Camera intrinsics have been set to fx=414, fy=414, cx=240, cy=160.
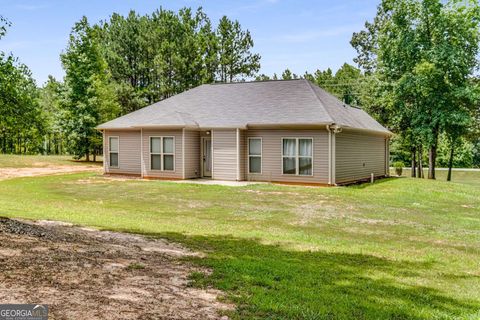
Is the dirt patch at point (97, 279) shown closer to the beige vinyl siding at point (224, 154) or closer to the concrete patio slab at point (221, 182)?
the concrete patio slab at point (221, 182)

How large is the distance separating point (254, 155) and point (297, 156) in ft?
7.62

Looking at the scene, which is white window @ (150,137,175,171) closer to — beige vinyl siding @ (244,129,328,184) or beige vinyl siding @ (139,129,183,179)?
beige vinyl siding @ (139,129,183,179)

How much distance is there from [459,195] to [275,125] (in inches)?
348

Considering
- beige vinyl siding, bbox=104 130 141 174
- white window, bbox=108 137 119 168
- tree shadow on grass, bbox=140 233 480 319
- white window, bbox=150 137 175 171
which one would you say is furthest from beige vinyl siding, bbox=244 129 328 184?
tree shadow on grass, bbox=140 233 480 319

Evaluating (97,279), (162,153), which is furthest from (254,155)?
(97,279)

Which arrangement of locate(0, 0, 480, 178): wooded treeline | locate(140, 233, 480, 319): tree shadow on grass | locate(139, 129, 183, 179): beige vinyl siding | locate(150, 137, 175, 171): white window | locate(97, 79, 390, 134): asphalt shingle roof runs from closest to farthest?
locate(140, 233, 480, 319): tree shadow on grass, locate(97, 79, 390, 134): asphalt shingle roof, locate(139, 129, 183, 179): beige vinyl siding, locate(150, 137, 175, 171): white window, locate(0, 0, 480, 178): wooded treeline

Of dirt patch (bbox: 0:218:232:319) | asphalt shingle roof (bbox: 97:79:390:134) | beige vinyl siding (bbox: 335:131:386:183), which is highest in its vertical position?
asphalt shingle roof (bbox: 97:79:390:134)

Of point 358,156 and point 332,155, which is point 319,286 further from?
point 358,156

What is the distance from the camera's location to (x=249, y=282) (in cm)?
534

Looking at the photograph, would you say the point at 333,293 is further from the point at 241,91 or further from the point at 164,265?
the point at 241,91

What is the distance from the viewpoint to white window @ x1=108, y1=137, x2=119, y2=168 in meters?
24.7

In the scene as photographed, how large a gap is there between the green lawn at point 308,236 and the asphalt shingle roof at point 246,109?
12.2 feet

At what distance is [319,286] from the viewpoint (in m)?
5.44

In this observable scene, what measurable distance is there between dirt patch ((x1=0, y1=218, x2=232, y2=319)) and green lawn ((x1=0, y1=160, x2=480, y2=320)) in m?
0.48
